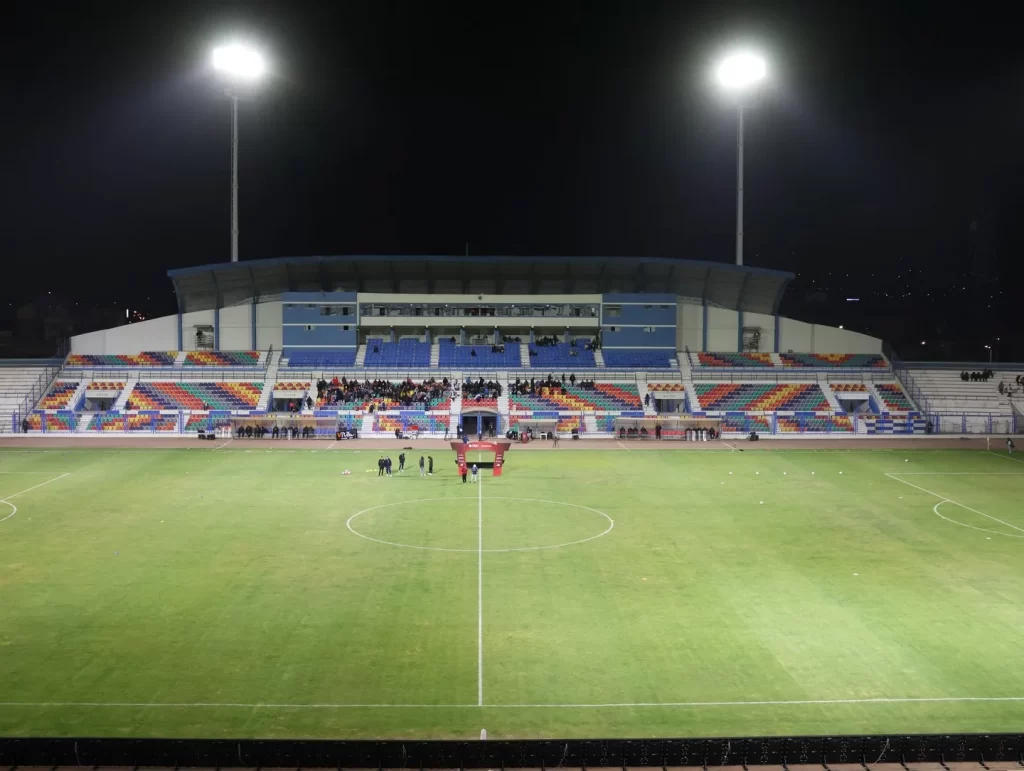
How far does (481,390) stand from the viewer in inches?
2621

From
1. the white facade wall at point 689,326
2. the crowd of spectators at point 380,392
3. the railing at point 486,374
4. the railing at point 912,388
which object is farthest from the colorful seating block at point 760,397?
the crowd of spectators at point 380,392

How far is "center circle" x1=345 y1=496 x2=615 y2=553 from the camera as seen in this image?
92.3 ft

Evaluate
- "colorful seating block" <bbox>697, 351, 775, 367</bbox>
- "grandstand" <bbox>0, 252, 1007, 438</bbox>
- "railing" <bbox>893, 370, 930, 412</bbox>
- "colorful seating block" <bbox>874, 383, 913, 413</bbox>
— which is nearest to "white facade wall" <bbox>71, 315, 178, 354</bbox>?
"grandstand" <bbox>0, 252, 1007, 438</bbox>

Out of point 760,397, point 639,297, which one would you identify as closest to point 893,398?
point 760,397

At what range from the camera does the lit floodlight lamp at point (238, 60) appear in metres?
64.0

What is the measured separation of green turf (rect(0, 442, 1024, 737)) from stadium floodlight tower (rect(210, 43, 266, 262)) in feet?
119

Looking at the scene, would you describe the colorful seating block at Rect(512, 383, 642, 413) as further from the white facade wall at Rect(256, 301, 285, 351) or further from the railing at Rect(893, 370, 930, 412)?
the white facade wall at Rect(256, 301, 285, 351)

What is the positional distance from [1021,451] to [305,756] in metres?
53.8

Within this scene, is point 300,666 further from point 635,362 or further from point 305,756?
point 635,362

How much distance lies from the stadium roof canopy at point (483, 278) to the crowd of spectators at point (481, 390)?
13146mm

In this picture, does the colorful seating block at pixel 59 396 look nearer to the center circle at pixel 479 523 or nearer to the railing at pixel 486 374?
the railing at pixel 486 374

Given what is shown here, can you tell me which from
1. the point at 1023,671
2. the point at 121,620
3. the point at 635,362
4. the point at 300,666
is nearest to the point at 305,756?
the point at 300,666

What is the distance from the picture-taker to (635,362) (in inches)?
2904

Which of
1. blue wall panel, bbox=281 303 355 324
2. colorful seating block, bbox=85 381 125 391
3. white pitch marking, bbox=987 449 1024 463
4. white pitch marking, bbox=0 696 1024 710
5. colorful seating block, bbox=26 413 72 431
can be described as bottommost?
white pitch marking, bbox=0 696 1024 710
